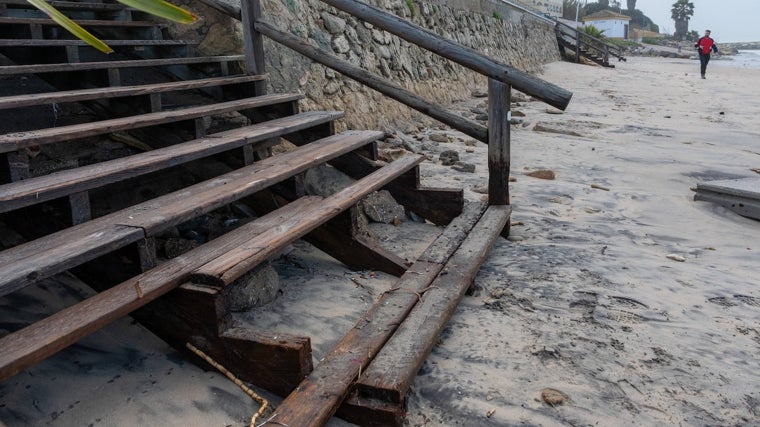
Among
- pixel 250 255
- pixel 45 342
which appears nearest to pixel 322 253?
pixel 250 255

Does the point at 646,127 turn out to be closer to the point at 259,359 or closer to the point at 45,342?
the point at 259,359

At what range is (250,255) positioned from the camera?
2.01 m

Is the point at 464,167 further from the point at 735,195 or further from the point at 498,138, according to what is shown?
the point at 735,195

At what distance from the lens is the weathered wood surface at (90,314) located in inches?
55.0

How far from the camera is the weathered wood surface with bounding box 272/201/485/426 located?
1624 millimetres

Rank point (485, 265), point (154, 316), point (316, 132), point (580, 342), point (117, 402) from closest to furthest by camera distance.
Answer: point (117, 402) < point (154, 316) < point (580, 342) < point (485, 265) < point (316, 132)

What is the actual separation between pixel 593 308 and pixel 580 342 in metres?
0.34

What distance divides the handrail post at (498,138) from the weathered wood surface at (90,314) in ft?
6.33

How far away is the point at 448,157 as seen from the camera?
17.3ft

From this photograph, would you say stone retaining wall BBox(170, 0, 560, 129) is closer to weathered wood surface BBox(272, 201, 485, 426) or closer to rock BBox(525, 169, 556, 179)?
rock BBox(525, 169, 556, 179)

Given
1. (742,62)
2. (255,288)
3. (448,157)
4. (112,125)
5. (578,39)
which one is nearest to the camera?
(255,288)

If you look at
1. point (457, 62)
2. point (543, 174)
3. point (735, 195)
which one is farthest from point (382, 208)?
point (735, 195)

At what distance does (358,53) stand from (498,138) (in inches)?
125

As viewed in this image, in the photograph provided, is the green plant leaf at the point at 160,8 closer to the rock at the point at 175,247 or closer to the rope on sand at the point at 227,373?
the rope on sand at the point at 227,373
